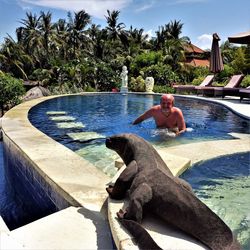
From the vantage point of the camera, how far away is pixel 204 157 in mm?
4816

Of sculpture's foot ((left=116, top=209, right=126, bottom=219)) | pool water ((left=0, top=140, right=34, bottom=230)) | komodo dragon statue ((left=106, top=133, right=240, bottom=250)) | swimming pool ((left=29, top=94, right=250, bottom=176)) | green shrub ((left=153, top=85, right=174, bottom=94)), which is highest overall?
komodo dragon statue ((left=106, top=133, right=240, bottom=250))

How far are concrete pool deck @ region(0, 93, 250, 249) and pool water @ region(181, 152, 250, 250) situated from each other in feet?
0.58

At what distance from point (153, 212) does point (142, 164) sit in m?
0.46

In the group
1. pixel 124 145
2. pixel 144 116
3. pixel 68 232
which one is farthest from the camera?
pixel 144 116

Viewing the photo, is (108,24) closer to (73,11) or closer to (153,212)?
(73,11)

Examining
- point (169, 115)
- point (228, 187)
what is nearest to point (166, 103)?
point (169, 115)

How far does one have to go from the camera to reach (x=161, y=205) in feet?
7.86

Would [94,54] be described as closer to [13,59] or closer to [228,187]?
[13,59]

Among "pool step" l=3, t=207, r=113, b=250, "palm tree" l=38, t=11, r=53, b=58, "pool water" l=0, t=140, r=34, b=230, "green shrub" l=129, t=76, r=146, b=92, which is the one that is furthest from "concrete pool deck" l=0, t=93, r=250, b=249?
"palm tree" l=38, t=11, r=53, b=58

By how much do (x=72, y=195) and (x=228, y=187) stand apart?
197 centimetres

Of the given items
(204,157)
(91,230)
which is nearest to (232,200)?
(204,157)

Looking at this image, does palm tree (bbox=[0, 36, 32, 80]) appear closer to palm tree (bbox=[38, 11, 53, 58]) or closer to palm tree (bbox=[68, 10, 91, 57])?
palm tree (bbox=[38, 11, 53, 58])

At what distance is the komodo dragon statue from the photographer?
2.14 metres

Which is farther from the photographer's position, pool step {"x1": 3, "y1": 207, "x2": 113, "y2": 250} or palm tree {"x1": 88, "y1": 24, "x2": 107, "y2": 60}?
palm tree {"x1": 88, "y1": 24, "x2": 107, "y2": 60}
